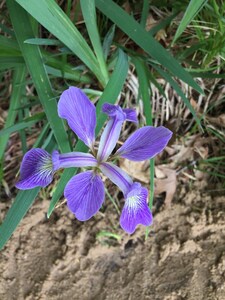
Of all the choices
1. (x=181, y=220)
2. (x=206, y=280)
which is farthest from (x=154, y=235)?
(x=206, y=280)

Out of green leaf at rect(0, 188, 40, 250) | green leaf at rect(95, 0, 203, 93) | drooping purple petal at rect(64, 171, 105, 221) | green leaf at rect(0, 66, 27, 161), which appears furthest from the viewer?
green leaf at rect(0, 66, 27, 161)

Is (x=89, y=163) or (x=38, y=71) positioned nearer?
(x=89, y=163)

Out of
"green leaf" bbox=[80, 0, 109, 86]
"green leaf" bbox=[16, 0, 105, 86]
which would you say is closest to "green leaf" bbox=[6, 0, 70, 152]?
"green leaf" bbox=[16, 0, 105, 86]

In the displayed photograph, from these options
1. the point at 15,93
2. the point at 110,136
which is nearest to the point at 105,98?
the point at 110,136

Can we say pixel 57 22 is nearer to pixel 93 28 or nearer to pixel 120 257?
pixel 93 28

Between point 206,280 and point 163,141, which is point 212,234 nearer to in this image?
point 206,280

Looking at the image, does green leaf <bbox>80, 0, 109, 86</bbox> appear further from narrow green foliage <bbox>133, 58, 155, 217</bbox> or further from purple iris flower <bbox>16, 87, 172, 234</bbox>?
purple iris flower <bbox>16, 87, 172, 234</bbox>
